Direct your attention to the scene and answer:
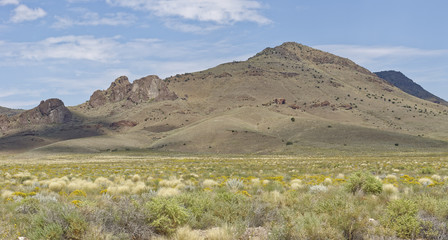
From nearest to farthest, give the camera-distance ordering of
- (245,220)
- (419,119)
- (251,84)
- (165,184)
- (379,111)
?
(245,220) < (165,184) < (419,119) < (379,111) < (251,84)

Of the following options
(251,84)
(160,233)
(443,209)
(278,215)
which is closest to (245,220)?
(278,215)

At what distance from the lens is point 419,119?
146m

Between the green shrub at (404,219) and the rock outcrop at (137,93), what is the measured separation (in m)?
166

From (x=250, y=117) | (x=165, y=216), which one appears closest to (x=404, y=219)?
(x=165, y=216)

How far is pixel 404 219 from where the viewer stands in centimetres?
776

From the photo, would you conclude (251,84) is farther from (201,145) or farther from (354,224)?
(354,224)

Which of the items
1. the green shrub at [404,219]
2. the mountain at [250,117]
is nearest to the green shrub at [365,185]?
the green shrub at [404,219]

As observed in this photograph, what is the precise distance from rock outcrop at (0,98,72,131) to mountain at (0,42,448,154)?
6.59 meters

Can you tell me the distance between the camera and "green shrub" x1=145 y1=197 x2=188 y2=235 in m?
7.89

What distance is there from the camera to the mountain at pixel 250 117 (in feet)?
328

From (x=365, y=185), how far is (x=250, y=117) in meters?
123

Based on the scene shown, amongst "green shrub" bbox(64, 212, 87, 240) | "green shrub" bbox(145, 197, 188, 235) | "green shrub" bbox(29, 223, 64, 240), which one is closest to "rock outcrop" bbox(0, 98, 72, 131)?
"green shrub" bbox(145, 197, 188, 235)

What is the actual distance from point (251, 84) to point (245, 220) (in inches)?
6667

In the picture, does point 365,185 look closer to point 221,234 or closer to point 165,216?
point 221,234
